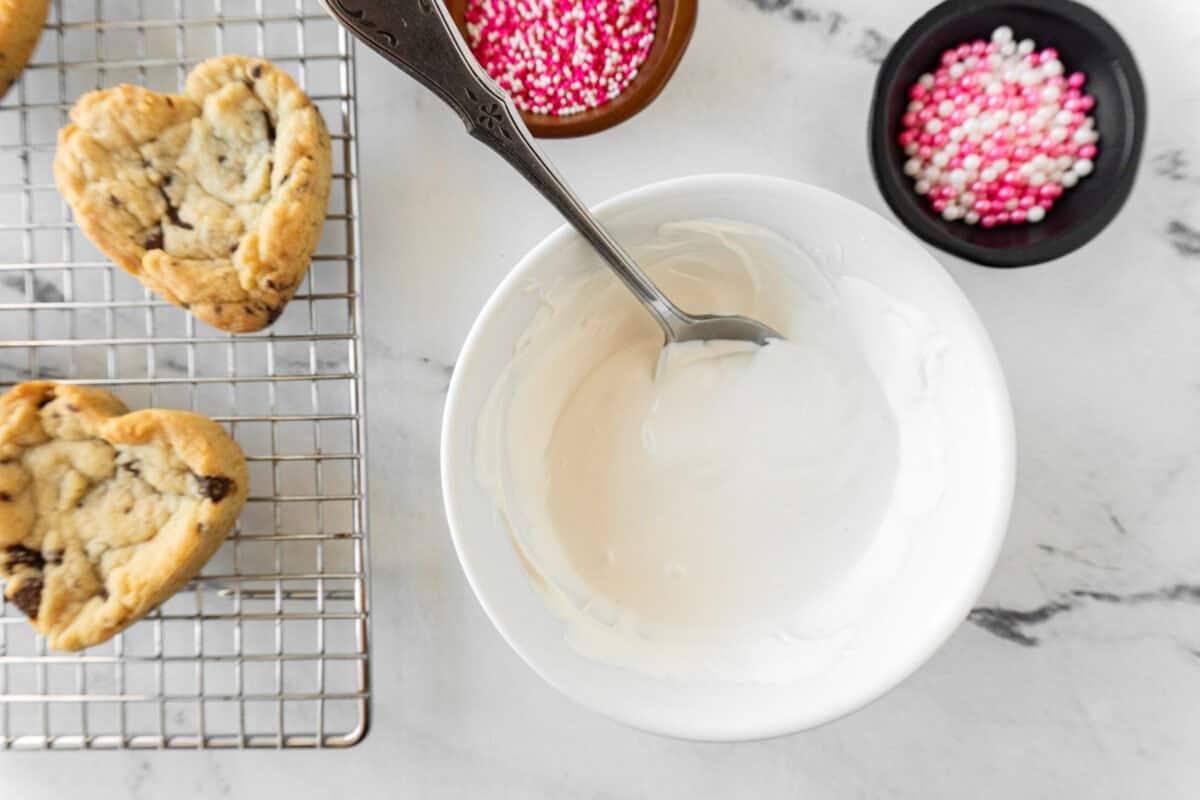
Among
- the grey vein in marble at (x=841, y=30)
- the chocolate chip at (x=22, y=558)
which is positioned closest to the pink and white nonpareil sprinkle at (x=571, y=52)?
the grey vein in marble at (x=841, y=30)

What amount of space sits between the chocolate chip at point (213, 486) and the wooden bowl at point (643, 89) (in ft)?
1.45

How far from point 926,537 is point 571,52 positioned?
0.58 m

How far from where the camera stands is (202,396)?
98cm

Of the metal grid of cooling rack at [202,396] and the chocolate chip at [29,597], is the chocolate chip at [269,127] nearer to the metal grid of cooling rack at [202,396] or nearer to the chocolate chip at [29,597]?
the metal grid of cooling rack at [202,396]

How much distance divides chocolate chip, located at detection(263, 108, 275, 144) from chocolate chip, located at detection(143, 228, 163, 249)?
0.14 m

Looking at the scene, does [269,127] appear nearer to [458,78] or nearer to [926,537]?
[458,78]

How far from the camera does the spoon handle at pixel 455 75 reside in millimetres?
737

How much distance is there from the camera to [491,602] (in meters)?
0.81

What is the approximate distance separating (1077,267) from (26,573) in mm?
1070

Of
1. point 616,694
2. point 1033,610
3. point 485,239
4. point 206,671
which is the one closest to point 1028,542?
point 1033,610

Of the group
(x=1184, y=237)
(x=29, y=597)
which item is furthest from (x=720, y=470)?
(x=29, y=597)

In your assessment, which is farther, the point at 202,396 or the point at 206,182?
the point at 202,396

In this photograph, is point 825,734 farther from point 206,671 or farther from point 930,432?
point 206,671

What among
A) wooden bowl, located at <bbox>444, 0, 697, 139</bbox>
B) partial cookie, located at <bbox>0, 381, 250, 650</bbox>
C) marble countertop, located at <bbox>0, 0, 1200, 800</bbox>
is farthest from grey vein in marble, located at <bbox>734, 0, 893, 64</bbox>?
partial cookie, located at <bbox>0, 381, 250, 650</bbox>
